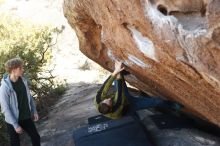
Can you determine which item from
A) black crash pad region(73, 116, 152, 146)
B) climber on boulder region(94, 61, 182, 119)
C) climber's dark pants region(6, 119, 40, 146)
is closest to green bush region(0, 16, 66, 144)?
climber's dark pants region(6, 119, 40, 146)

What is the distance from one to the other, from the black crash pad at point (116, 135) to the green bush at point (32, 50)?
4.17 metres

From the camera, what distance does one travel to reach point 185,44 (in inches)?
231

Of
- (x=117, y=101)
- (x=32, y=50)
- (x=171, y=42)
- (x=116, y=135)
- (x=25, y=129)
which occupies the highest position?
(x=171, y=42)

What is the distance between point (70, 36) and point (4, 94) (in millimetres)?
18450

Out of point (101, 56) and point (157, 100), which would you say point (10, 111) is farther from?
point (101, 56)

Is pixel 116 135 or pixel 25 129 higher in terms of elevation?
pixel 25 129

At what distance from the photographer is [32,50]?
43.7 feet

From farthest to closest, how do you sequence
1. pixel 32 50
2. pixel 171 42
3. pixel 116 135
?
pixel 32 50 < pixel 116 135 < pixel 171 42

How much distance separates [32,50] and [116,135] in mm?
5765

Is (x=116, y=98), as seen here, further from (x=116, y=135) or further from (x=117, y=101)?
(x=116, y=135)

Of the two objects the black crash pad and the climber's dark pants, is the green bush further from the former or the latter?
the black crash pad

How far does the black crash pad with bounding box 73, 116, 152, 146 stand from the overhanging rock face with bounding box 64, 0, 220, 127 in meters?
0.93

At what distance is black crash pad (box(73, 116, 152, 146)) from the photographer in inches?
322

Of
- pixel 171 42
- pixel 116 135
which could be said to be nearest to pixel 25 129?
pixel 116 135
